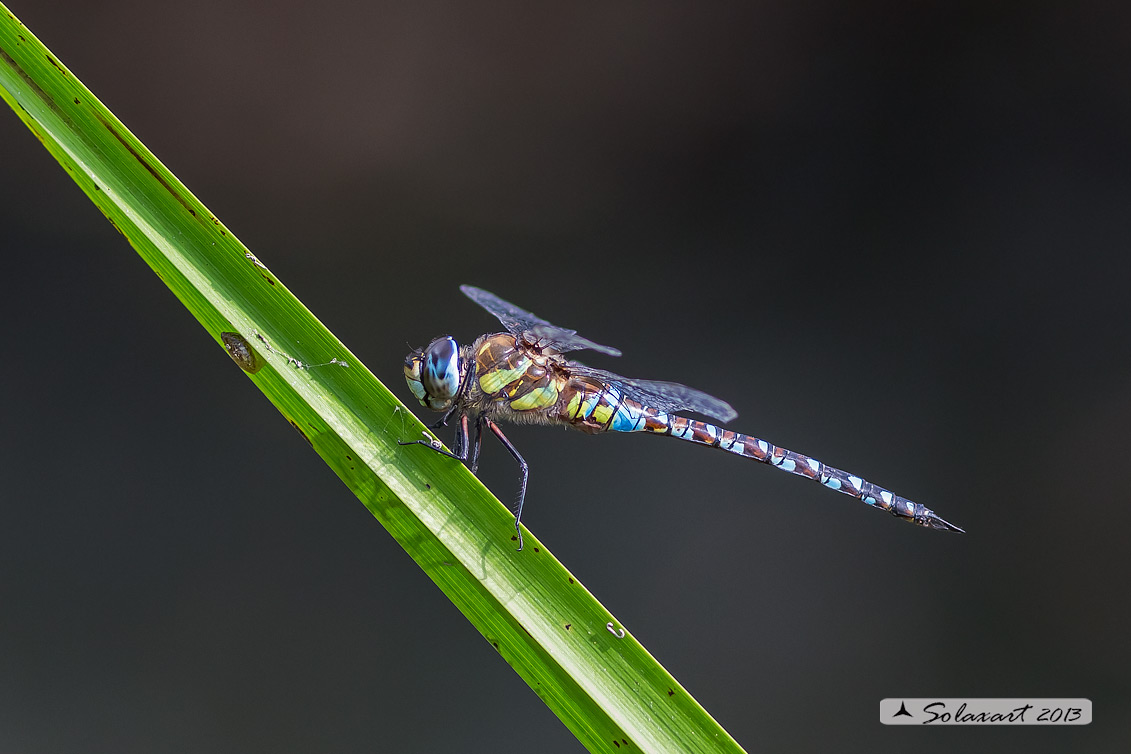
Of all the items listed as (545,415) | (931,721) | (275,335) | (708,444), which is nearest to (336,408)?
(275,335)

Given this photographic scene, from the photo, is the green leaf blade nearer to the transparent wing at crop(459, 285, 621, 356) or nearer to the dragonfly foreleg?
the dragonfly foreleg

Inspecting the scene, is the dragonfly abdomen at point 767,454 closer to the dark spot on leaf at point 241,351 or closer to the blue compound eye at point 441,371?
the blue compound eye at point 441,371

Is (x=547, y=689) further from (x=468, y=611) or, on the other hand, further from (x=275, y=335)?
(x=275, y=335)

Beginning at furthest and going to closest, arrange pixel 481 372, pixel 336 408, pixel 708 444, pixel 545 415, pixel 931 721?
pixel 931 721 → pixel 708 444 → pixel 545 415 → pixel 481 372 → pixel 336 408

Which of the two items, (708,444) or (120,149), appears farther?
(708,444)

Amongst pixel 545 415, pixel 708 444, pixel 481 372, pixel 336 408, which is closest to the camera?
pixel 336 408

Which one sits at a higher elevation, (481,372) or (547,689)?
(481,372)
